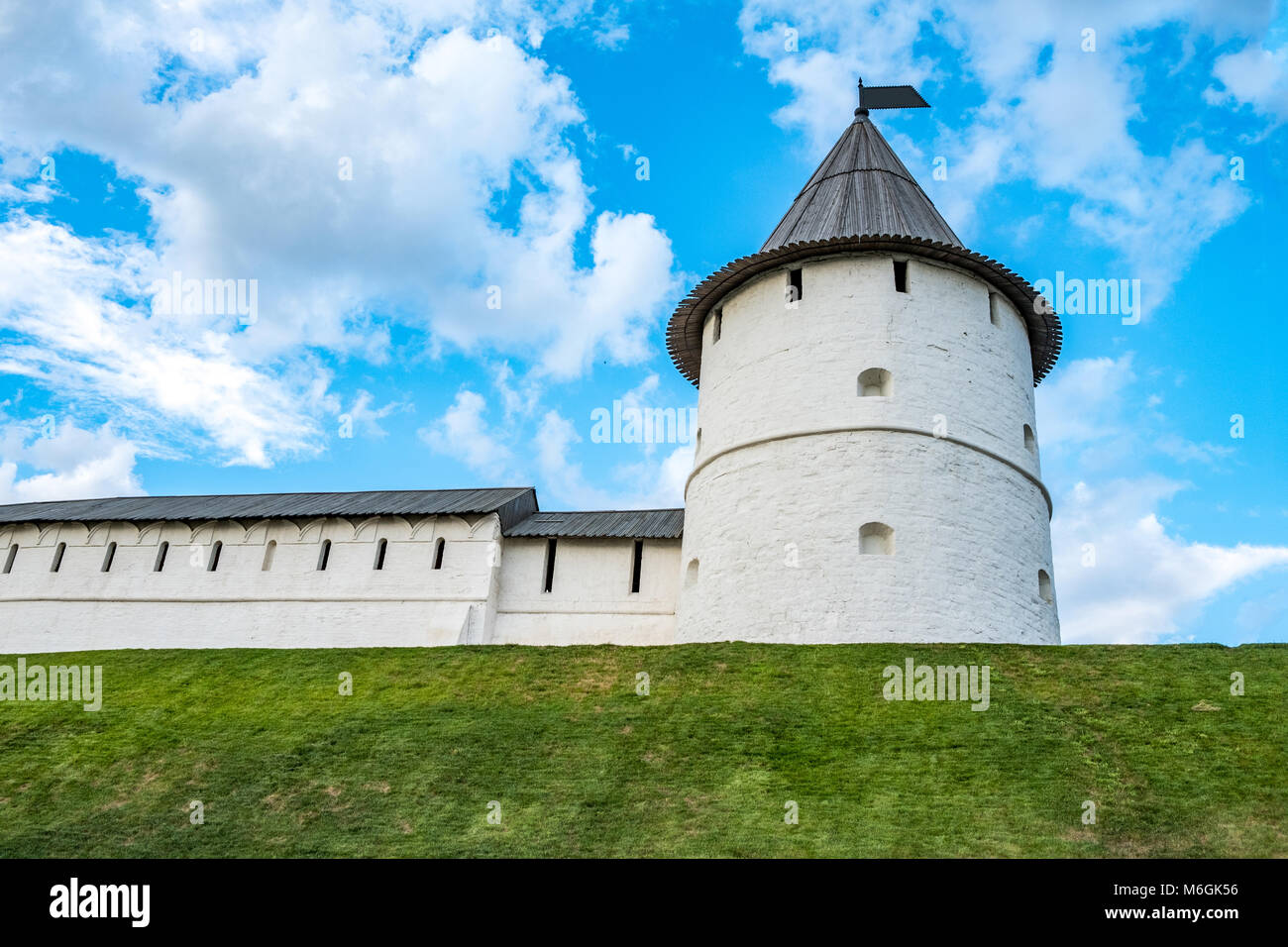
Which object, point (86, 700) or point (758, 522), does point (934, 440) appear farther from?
point (86, 700)

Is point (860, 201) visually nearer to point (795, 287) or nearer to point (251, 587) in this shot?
point (795, 287)

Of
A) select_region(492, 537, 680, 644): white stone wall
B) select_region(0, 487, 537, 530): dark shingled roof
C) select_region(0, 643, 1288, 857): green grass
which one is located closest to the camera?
select_region(0, 643, 1288, 857): green grass

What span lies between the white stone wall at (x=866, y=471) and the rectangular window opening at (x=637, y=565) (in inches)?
84.6

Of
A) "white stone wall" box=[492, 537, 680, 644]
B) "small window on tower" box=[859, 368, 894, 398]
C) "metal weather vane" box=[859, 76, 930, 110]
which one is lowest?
"white stone wall" box=[492, 537, 680, 644]

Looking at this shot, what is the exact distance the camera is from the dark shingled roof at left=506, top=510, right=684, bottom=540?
83.5 ft

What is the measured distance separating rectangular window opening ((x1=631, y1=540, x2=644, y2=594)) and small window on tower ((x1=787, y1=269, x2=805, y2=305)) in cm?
660

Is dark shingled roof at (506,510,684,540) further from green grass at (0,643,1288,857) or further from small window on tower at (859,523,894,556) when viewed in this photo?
green grass at (0,643,1288,857)

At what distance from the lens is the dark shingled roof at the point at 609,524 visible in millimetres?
25438

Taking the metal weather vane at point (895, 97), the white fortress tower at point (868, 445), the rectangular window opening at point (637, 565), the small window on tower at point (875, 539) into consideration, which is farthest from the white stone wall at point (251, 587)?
the metal weather vane at point (895, 97)

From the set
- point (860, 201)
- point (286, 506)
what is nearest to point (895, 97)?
point (860, 201)

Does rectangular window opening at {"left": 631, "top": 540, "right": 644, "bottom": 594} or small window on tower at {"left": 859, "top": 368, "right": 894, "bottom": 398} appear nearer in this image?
small window on tower at {"left": 859, "top": 368, "right": 894, "bottom": 398}

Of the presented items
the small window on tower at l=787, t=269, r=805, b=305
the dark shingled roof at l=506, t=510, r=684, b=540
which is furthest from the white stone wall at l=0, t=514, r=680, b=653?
the small window on tower at l=787, t=269, r=805, b=305
